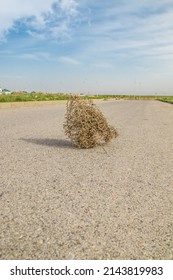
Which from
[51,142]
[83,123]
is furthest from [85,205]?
[51,142]

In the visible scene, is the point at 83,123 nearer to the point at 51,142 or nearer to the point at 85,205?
the point at 51,142

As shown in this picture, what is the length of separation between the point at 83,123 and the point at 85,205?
14.1 feet

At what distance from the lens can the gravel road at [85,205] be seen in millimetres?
3416

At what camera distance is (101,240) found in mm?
3561

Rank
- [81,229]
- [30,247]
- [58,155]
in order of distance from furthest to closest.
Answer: [58,155] < [81,229] < [30,247]

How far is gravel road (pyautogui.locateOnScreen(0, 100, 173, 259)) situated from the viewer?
11.2ft

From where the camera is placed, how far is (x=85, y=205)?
4566 millimetres

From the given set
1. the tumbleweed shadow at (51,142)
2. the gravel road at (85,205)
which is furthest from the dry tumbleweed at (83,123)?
the gravel road at (85,205)

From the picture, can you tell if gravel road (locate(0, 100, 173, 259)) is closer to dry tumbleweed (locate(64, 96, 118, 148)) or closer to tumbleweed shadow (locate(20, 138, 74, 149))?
dry tumbleweed (locate(64, 96, 118, 148))

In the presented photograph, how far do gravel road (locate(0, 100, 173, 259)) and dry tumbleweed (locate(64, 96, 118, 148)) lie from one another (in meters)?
0.65

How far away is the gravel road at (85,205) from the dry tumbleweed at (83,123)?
0.65 meters

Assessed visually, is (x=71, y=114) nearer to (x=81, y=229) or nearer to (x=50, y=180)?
(x=50, y=180)

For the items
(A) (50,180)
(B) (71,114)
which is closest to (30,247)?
(A) (50,180)
